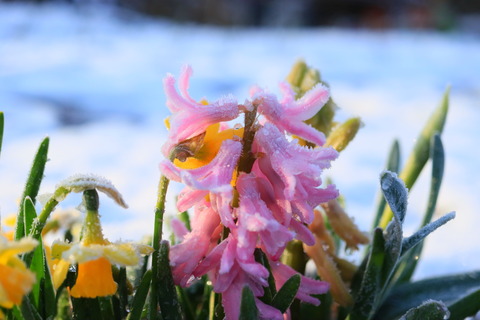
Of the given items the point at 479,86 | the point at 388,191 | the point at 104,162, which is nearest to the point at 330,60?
the point at 479,86

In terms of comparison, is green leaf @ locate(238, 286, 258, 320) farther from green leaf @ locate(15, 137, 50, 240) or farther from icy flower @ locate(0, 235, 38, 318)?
green leaf @ locate(15, 137, 50, 240)

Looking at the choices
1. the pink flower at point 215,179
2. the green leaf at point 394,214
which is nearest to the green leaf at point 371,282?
the green leaf at point 394,214

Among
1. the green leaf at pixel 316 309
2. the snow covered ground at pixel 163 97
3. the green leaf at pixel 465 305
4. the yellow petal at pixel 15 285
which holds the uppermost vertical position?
the yellow petal at pixel 15 285

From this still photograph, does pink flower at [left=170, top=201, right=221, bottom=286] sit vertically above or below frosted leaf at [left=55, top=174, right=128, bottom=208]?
below

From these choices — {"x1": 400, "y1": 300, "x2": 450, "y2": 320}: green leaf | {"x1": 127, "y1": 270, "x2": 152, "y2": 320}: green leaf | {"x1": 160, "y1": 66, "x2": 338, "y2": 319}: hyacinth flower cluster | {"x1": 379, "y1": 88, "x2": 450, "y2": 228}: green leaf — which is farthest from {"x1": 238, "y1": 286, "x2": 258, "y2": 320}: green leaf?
{"x1": 379, "y1": 88, "x2": 450, "y2": 228}: green leaf

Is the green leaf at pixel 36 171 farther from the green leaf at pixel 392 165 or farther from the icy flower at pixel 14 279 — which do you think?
the green leaf at pixel 392 165
